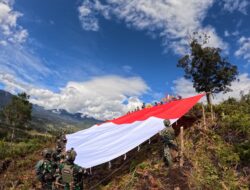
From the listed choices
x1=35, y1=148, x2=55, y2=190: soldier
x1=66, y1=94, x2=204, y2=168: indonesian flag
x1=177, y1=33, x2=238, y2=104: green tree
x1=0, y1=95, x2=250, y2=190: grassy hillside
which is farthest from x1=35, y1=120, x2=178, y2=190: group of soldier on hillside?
x1=177, y1=33, x2=238, y2=104: green tree

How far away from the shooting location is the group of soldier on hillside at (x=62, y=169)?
1128 cm

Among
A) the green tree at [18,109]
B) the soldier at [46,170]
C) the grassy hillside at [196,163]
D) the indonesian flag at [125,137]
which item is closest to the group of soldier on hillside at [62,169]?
the soldier at [46,170]

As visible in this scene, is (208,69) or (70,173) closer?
(70,173)

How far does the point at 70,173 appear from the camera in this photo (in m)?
11.2

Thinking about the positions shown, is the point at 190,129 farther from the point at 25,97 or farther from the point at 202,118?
the point at 25,97

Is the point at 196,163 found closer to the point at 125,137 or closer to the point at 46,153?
the point at 125,137

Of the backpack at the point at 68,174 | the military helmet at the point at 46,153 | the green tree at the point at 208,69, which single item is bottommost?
the backpack at the point at 68,174

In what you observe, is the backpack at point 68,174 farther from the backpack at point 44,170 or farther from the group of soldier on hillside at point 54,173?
the backpack at point 44,170

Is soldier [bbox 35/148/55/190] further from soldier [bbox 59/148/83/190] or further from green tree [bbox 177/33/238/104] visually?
green tree [bbox 177/33/238/104]

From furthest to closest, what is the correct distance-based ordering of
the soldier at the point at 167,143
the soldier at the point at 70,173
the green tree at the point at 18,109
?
the green tree at the point at 18,109 → the soldier at the point at 167,143 → the soldier at the point at 70,173

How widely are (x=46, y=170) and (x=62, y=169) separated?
1.34 metres

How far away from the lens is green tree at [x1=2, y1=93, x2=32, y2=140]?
8150 cm

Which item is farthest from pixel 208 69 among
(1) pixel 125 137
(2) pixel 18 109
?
(2) pixel 18 109

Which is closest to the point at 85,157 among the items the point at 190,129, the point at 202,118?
the point at 190,129
